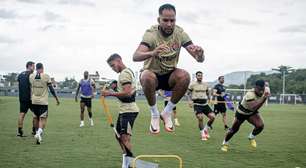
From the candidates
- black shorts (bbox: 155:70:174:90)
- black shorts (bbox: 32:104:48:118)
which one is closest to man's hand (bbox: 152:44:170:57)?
black shorts (bbox: 155:70:174:90)

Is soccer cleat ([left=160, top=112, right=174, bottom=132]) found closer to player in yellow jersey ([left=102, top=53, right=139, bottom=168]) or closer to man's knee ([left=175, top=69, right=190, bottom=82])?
man's knee ([left=175, top=69, right=190, bottom=82])

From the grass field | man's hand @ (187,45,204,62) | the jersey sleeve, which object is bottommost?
the grass field

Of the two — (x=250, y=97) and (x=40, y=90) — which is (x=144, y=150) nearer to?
(x=250, y=97)

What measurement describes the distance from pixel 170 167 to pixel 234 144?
16.2 ft

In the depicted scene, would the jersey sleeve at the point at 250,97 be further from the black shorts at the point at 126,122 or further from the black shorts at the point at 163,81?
the black shorts at the point at 163,81

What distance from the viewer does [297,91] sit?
8394cm

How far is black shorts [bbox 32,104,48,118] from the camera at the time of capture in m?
13.7

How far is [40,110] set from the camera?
1381cm

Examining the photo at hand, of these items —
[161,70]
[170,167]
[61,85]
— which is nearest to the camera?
[161,70]

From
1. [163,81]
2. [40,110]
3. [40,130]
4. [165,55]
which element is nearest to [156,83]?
[163,81]

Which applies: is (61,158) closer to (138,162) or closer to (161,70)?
(138,162)

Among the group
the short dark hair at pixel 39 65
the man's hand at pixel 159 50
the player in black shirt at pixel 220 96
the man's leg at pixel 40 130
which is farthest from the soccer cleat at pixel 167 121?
the player in black shirt at pixel 220 96

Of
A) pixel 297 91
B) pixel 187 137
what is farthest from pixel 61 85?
pixel 187 137

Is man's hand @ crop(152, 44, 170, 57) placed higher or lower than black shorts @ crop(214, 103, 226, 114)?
higher
